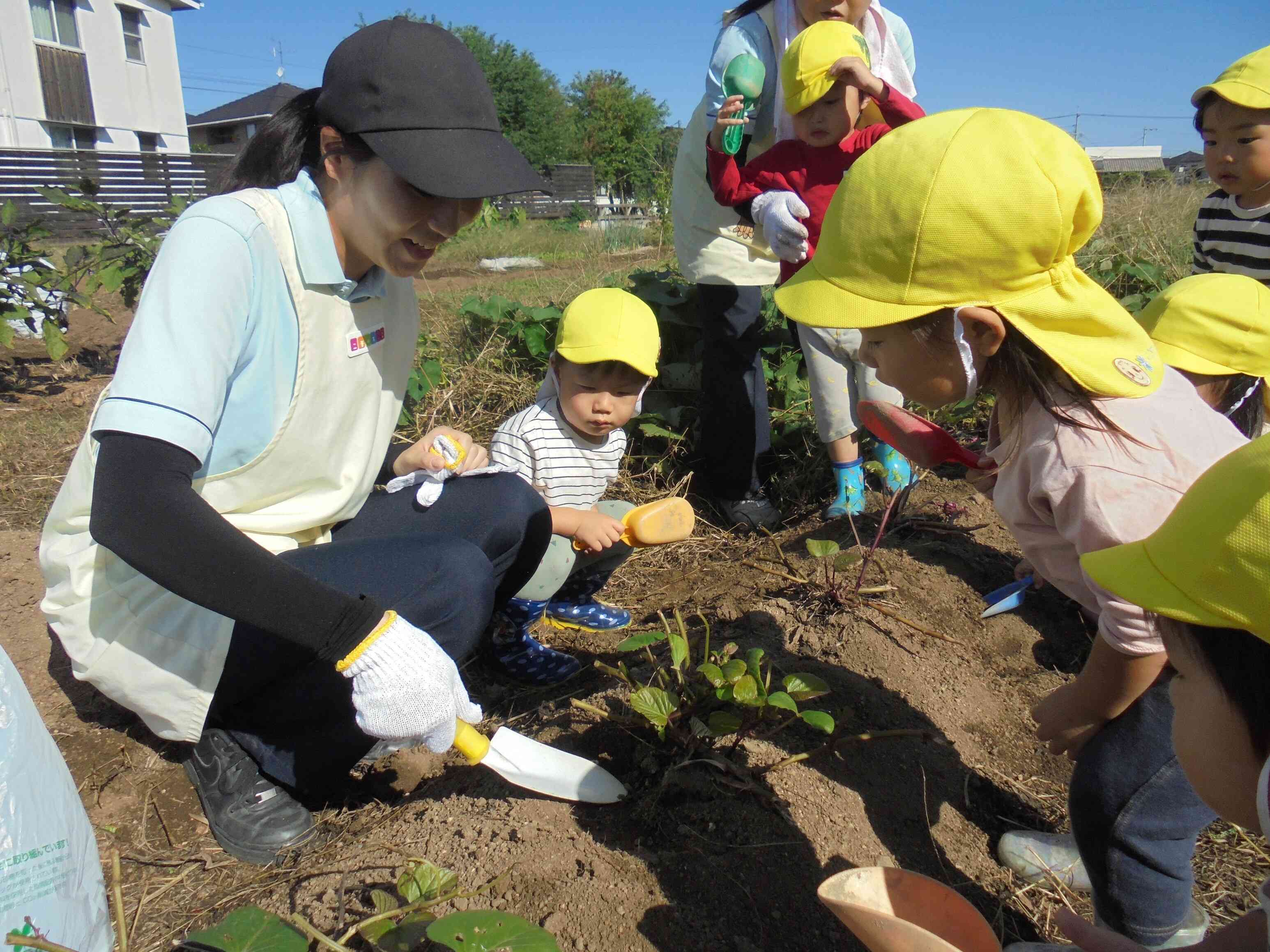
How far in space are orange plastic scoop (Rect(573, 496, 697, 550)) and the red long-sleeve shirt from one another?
2.75 ft

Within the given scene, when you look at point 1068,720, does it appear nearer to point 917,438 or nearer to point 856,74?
point 917,438

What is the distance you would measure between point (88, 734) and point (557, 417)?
1296mm

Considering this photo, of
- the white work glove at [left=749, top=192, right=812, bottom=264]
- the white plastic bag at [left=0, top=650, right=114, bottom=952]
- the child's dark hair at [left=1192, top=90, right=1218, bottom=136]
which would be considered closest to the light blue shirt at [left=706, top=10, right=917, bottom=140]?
the white work glove at [left=749, top=192, right=812, bottom=264]

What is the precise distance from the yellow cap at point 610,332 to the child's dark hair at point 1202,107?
1.82 meters

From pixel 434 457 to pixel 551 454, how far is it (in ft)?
1.64

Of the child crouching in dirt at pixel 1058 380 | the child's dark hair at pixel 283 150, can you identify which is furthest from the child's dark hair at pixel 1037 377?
the child's dark hair at pixel 283 150

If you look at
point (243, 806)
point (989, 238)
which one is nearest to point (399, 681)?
point (243, 806)

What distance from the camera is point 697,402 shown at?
3359mm

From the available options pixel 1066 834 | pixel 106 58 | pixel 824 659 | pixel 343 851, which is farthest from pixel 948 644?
pixel 106 58

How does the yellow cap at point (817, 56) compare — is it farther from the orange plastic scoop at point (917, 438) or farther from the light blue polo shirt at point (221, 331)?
the light blue polo shirt at point (221, 331)

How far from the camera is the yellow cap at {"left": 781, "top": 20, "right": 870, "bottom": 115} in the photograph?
230cm

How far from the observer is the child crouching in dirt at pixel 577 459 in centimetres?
219

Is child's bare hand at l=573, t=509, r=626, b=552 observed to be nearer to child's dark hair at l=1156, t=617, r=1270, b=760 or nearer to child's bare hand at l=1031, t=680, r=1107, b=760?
child's bare hand at l=1031, t=680, r=1107, b=760

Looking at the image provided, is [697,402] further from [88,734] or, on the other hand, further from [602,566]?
[88,734]
